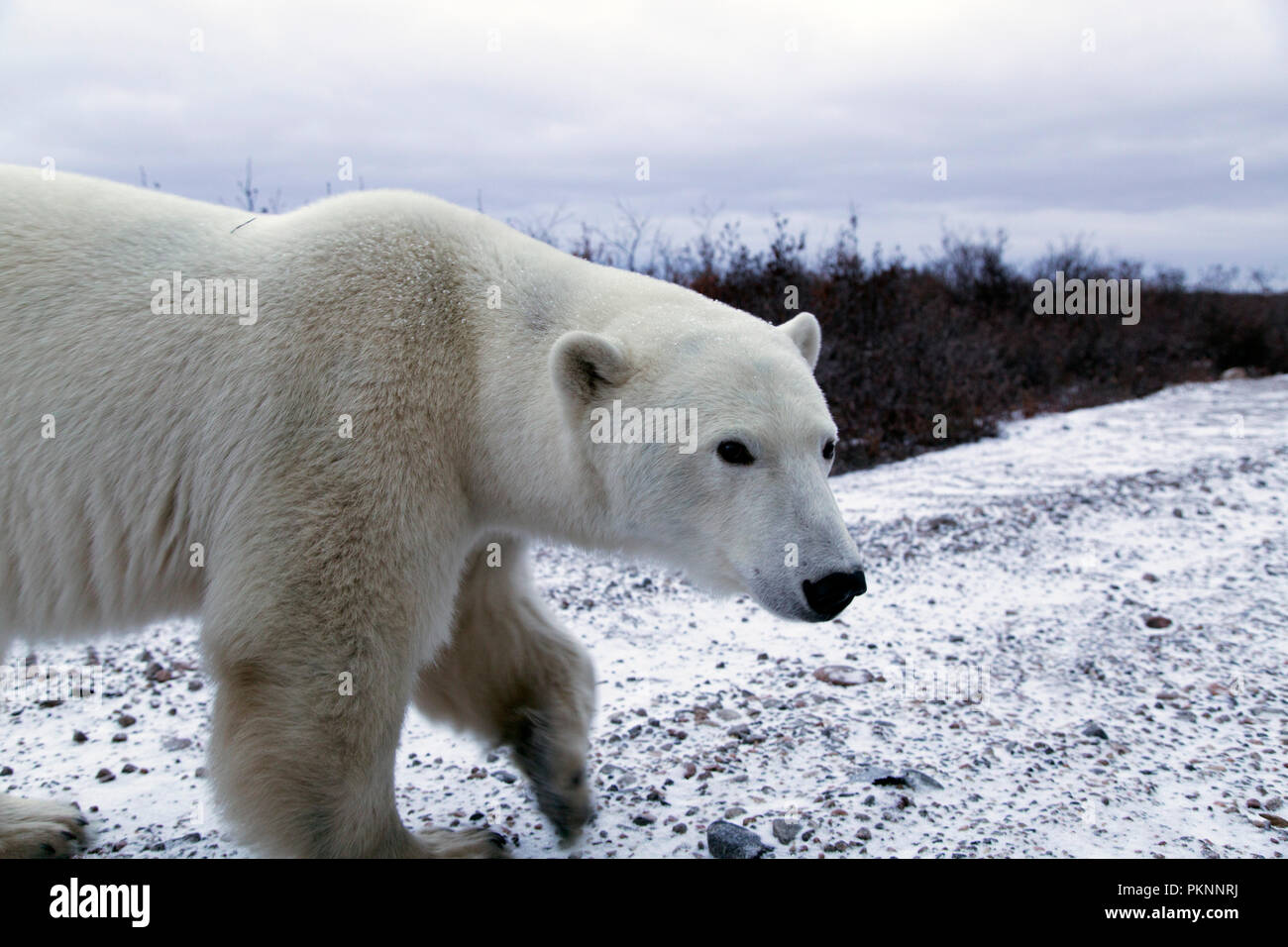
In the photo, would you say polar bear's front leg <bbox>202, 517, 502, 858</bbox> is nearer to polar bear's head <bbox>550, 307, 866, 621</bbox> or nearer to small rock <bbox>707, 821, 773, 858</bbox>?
polar bear's head <bbox>550, 307, 866, 621</bbox>

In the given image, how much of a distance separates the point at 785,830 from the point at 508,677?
90 centimetres

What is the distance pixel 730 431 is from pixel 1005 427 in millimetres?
7806

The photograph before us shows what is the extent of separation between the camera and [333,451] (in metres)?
2.21

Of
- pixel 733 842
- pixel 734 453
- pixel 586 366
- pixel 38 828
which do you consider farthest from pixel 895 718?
pixel 38 828

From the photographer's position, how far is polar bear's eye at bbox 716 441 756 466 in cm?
230

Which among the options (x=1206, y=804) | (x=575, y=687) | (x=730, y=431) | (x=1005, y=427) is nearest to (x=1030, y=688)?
(x=1206, y=804)

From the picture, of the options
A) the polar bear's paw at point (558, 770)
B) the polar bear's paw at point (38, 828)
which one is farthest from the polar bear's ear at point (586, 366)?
the polar bear's paw at point (38, 828)

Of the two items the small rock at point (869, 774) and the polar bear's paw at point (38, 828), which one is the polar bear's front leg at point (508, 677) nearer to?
the small rock at point (869, 774)

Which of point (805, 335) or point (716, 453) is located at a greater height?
point (805, 335)

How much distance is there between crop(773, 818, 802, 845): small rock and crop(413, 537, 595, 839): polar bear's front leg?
533 millimetres

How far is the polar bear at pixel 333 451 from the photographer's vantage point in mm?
2174

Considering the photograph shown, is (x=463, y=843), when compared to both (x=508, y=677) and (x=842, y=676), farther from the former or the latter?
(x=842, y=676)

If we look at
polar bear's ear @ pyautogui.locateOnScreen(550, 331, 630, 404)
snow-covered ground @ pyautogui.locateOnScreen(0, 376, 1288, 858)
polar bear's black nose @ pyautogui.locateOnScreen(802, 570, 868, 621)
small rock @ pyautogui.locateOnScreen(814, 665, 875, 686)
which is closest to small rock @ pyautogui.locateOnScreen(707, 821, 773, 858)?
snow-covered ground @ pyautogui.locateOnScreen(0, 376, 1288, 858)
